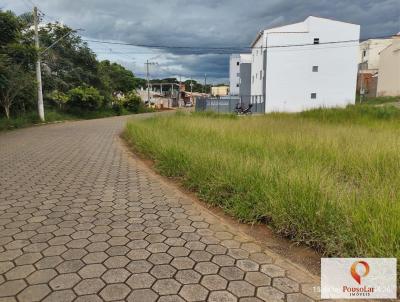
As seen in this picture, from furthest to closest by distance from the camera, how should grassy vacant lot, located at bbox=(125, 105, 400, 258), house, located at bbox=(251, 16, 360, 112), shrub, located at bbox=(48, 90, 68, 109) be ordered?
house, located at bbox=(251, 16, 360, 112), shrub, located at bbox=(48, 90, 68, 109), grassy vacant lot, located at bbox=(125, 105, 400, 258)

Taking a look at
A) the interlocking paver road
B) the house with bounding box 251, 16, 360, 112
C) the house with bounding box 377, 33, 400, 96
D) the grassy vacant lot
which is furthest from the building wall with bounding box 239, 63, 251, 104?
the interlocking paver road

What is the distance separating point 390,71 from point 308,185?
4496 centimetres

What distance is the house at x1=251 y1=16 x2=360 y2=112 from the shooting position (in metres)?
29.5

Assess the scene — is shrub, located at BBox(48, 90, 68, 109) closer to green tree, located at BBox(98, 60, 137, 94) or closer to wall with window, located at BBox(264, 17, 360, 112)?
green tree, located at BBox(98, 60, 137, 94)

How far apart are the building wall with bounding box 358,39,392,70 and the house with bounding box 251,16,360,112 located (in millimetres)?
28366

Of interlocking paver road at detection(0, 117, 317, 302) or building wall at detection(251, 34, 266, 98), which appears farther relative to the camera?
building wall at detection(251, 34, 266, 98)

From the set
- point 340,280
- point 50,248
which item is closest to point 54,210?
point 50,248

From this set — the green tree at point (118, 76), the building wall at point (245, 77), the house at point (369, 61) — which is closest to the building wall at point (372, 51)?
the house at point (369, 61)

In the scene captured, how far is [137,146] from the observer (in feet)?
31.0

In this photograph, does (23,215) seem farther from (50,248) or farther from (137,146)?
(137,146)

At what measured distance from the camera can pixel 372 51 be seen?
53.9m

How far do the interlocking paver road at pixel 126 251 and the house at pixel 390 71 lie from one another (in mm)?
43204

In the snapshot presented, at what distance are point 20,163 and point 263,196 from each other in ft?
21.4

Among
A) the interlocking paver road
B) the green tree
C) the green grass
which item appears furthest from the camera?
the green tree
